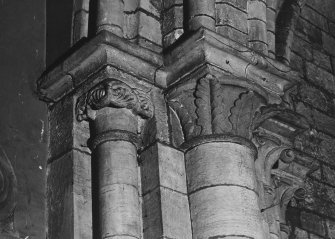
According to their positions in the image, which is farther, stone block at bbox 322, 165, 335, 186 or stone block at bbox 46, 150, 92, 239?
stone block at bbox 322, 165, 335, 186

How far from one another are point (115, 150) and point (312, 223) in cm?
210

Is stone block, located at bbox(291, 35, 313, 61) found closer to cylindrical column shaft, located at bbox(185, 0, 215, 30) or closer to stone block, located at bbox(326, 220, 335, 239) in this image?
stone block, located at bbox(326, 220, 335, 239)

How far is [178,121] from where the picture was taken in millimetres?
4945

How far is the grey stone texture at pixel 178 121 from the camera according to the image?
454 cm

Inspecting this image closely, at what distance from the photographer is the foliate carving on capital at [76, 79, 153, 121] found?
15.6 ft

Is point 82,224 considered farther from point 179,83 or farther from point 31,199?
point 179,83

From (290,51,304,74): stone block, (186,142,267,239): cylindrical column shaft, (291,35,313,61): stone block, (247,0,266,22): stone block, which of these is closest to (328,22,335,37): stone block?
(291,35,313,61): stone block

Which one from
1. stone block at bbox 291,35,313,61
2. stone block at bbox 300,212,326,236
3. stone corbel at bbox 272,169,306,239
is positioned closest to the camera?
stone corbel at bbox 272,169,306,239

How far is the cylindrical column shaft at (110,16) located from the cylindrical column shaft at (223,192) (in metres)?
0.93

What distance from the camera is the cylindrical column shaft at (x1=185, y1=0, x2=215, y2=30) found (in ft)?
16.7

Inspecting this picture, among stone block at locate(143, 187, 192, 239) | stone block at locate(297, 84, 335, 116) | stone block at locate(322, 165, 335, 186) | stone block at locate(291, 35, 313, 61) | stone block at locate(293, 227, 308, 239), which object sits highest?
stone block at locate(291, 35, 313, 61)

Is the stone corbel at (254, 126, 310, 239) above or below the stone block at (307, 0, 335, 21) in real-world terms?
below

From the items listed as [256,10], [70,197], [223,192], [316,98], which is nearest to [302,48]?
[316,98]

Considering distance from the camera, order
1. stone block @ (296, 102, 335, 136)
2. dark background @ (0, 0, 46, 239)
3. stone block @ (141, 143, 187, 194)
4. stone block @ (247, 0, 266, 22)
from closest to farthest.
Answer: stone block @ (141, 143, 187, 194)
dark background @ (0, 0, 46, 239)
stone block @ (247, 0, 266, 22)
stone block @ (296, 102, 335, 136)
